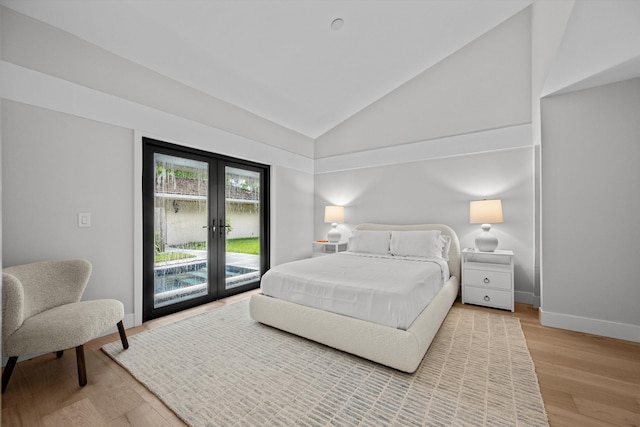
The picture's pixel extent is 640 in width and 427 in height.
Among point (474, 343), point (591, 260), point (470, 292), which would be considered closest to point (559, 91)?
point (591, 260)

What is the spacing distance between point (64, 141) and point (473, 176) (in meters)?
4.52

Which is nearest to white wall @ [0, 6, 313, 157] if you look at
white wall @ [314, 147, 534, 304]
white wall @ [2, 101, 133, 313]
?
white wall @ [2, 101, 133, 313]

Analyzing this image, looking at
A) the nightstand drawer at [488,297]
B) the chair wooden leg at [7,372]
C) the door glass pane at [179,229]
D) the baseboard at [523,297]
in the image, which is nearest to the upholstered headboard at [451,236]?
the nightstand drawer at [488,297]

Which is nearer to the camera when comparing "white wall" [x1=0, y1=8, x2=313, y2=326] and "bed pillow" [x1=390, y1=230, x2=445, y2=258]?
"white wall" [x1=0, y1=8, x2=313, y2=326]

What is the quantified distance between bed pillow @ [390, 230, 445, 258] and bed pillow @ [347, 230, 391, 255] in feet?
0.38

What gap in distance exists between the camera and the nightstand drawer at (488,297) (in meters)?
3.08

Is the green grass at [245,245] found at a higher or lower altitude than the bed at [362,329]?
higher

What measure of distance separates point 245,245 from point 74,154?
7.26 feet

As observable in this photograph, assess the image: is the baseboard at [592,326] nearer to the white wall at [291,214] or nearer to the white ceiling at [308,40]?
the white ceiling at [308,40]

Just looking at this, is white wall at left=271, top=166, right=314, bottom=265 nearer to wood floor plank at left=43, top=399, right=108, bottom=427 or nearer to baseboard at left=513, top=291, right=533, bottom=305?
wood floor plank at left=43, top=399, right=108, bottom=427

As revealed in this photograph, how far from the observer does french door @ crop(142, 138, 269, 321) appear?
2.97 m

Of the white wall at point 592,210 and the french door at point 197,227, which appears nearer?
the white wall at point 592,210

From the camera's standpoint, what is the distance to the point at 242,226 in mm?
4012

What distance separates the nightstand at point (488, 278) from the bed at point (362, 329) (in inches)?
20.4
